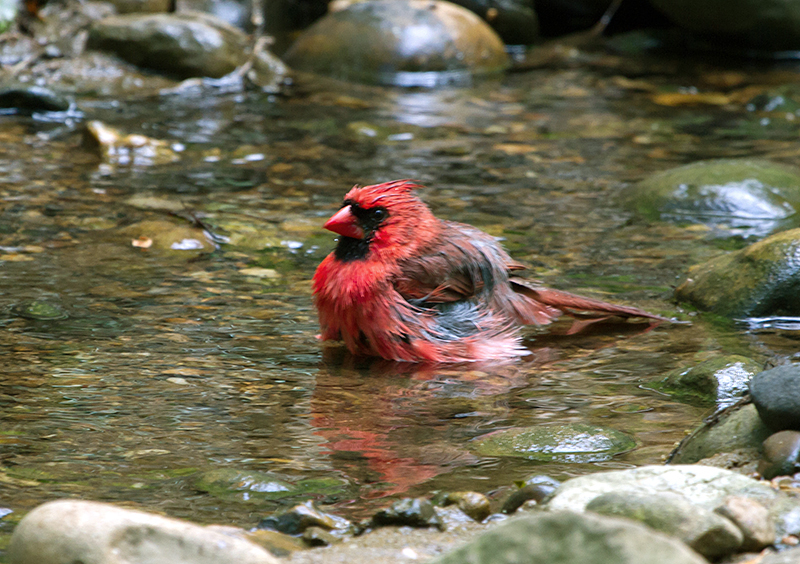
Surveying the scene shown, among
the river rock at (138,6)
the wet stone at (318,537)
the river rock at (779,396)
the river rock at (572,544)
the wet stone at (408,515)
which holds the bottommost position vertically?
the wet stone at (318,537)

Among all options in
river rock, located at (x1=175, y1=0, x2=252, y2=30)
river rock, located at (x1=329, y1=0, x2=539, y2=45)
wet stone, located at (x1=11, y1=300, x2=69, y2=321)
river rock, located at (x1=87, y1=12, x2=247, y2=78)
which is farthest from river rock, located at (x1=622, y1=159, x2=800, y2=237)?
river rock, located at (x1=175, y1=0, x2=252, y2=30)

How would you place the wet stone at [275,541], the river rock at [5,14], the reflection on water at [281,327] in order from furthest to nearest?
the river rock at [5,14] < the reflection on water at [281,327] < the wet stone at [275,541]

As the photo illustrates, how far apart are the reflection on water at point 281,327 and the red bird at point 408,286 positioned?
0.12m

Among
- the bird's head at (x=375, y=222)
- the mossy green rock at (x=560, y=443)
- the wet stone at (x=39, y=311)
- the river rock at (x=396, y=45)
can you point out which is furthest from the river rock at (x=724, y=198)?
the river rock at (x=396, y=45)

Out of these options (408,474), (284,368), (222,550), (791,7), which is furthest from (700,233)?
(791,7)

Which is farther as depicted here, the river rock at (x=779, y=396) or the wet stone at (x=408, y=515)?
the river rock at (x=779, y=396)

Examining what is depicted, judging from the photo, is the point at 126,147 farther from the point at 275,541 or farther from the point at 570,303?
the point at 275,541

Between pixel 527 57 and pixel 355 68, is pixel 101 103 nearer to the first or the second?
pixel 355 68

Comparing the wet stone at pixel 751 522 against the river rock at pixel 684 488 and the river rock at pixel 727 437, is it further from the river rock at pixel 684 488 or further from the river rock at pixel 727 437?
the river rock at pixel 727 437

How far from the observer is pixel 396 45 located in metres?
12.2

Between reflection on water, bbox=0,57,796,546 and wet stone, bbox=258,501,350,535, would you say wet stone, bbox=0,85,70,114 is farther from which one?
wet stone, bbox=258,501,350,535

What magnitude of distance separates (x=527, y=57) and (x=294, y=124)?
5.51m

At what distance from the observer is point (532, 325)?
206 inches

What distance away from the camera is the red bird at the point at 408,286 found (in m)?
4.60
